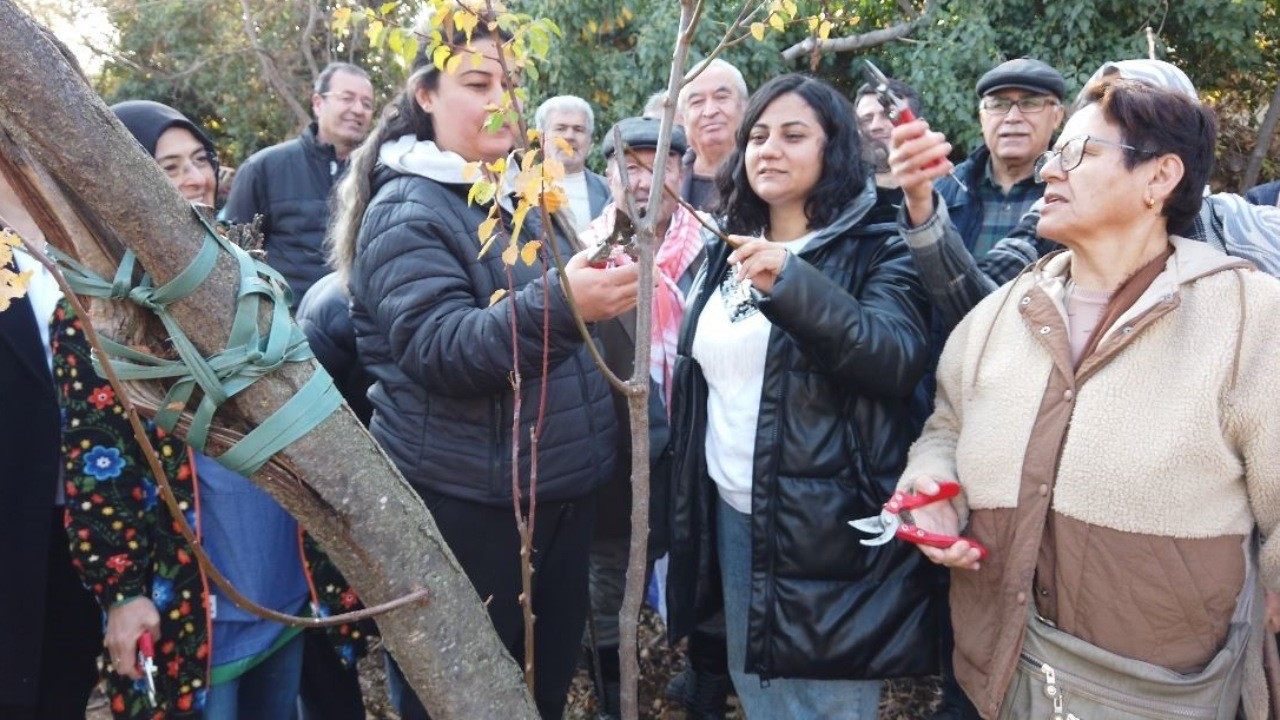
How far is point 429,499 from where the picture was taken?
2402 mm

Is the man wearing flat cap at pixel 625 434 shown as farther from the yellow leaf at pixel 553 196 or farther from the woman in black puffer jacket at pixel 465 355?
the yellow leaf at pixel 553 196

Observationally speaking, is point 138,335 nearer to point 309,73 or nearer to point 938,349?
point 938,349

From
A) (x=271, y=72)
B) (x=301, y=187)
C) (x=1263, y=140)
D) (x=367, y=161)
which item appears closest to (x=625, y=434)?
(x=367, y=161)

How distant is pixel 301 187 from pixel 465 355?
3.81m

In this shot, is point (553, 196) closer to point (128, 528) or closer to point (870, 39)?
point (128, 528)

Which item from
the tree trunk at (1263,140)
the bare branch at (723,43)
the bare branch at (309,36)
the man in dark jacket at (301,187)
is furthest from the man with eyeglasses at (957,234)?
the bare branch at (309,36)

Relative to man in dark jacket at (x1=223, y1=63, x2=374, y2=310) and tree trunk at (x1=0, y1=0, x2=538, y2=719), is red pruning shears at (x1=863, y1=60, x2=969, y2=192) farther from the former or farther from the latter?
man in dark jacket at (x1=223, y1=63, x2=374, y2=310)

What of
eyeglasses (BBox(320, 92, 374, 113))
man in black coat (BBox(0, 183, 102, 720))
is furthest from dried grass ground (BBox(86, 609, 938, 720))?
eyeglasses (BBox(320, 92, 374, 113))

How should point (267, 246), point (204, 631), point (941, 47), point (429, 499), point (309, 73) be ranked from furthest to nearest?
point (309, 73) < point (941, 47) < point (267, 246) < point (429, 499) < point (204, 631)

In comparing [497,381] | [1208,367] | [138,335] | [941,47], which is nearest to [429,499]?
[497,381]

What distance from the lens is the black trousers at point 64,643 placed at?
2.36 metres

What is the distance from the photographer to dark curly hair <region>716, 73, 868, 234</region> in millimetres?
2605

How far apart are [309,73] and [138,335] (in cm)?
1282

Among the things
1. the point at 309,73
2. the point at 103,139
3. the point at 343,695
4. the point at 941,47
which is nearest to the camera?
the point at 103,139
